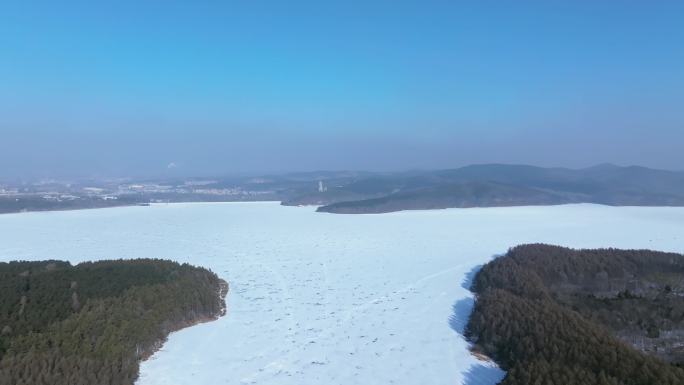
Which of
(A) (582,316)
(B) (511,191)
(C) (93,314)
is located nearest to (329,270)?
(A) (582,316)

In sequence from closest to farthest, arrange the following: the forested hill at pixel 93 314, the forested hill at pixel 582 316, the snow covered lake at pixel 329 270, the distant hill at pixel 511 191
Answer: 1. the forested hill at pixel 582 316
2. the forested hill at pixel 93 314
3. the snow covered lake at pixel 329 270
4. the distant hill at pixel 511 191

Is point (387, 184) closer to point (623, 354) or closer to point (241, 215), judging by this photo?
point (241, 215)

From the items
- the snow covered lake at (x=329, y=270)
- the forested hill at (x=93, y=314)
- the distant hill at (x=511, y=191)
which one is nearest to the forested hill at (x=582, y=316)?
the snow covered lake at (x=329, y=270)

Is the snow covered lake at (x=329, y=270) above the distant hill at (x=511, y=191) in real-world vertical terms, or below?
below

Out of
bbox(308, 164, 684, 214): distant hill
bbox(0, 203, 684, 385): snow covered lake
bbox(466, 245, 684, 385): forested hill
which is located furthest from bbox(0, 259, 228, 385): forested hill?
bbox(308, 164, 684, 214): distant hill

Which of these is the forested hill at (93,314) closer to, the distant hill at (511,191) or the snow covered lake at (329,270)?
the snow covered lake at (329,270)

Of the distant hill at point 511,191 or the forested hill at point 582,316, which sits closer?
the forested hill at point 582,316

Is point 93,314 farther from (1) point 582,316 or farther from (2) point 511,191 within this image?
(2) point 511,191

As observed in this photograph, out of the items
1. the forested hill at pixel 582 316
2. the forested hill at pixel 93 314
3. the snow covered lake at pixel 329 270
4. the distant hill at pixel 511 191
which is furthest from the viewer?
the distant hill at pixel 511 191
